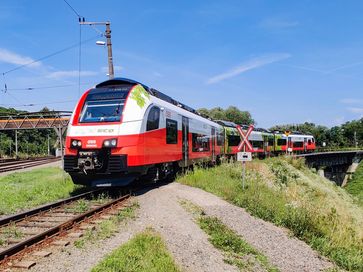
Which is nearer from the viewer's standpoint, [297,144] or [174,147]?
[174,147]

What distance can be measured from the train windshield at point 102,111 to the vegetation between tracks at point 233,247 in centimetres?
439

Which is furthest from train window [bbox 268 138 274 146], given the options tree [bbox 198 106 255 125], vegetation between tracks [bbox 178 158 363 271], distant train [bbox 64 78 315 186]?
tree [bbox 198 106 255 125]

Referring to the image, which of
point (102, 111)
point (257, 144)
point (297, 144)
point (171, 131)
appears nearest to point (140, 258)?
point (102, 111)

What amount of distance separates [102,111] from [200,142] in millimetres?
9515

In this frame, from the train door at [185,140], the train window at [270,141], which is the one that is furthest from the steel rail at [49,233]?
the train window at [270,141]

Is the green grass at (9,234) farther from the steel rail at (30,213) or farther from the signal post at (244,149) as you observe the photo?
the signal post at (244,149)

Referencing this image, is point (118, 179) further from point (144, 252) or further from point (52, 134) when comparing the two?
point (52, 134)

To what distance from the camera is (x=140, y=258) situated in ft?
20.0

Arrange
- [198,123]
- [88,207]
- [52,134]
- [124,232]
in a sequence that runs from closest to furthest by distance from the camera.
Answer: [124,232]
[88,207]
[198,123]
[52,134]

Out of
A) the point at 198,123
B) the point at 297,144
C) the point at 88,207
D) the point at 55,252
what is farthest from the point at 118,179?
the point at 297,144

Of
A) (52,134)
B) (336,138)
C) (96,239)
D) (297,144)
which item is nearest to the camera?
(96,239)

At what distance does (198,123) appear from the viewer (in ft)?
68.1

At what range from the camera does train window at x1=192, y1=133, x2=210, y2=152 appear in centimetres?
1959

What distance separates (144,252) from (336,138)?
5384 inches
